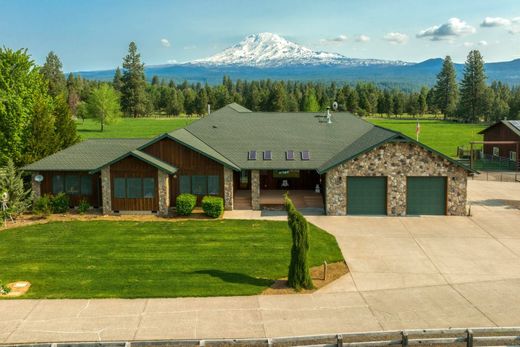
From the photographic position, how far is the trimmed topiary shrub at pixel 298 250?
57.0 ft

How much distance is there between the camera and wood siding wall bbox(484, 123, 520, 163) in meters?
50.5

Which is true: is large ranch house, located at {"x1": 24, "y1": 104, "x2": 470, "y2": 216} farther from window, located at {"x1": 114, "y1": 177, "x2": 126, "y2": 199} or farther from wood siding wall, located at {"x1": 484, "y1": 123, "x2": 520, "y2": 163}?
wood siding wall, located at {"x1": 484, "y1": 123, "x2": 520, "y2": 163}

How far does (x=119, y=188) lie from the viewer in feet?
95.4

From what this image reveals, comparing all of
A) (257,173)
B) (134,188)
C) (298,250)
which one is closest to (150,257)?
(298,250)

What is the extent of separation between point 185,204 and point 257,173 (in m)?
4.99

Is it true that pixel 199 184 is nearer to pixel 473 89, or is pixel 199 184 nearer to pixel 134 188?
pixel 134 188

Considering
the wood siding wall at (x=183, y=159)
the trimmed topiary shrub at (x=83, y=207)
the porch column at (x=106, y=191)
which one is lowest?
the trimmed topiary shrub at (x=83, y=207)

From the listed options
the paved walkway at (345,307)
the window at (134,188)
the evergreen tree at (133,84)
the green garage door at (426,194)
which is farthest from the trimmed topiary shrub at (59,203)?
the evergreen tree at (133,84)

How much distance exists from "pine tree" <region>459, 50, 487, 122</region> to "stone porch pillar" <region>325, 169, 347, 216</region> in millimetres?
92614

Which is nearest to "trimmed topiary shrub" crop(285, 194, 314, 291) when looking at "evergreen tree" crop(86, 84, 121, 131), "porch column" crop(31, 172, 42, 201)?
"porch column" crop(31, 172, 42, 201)

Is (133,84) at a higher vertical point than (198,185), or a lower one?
higher

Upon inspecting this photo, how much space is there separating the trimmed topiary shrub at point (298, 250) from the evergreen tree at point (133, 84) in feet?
330

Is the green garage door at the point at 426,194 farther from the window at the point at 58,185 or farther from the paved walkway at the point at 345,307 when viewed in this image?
the window at the point at 58,185

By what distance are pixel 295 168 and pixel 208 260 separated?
11.0 metres
